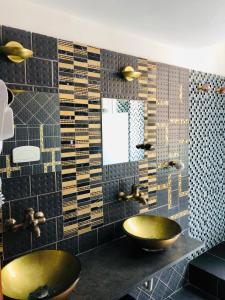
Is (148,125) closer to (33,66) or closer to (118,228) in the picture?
(118,228)

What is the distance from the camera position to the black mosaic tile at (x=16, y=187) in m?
1.34

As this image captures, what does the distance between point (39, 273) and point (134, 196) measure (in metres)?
0.83

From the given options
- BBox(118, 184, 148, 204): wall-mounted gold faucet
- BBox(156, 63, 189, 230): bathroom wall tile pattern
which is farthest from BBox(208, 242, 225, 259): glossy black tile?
BBox(118, 184, 148, 204): wall-mounted gold faucet

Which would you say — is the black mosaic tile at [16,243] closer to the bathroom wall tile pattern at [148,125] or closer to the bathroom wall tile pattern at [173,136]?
the bathroom wall tile pattern at [148,125]

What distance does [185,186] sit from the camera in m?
2.35

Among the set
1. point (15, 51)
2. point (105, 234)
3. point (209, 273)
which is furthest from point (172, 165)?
point (15, 51)

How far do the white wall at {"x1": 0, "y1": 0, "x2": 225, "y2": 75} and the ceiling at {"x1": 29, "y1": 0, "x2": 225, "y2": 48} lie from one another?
41 mm

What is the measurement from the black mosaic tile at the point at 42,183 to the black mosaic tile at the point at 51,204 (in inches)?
1.3

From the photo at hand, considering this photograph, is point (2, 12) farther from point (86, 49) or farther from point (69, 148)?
point (69, 148)

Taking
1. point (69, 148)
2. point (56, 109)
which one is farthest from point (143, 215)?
point (56, 109)

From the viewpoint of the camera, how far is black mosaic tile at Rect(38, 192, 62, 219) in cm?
148

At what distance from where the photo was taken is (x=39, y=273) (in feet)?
4.39

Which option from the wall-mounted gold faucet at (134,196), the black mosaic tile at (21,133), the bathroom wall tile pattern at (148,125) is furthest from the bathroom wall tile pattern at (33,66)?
the wall-mounted gold faucet at (134,196)

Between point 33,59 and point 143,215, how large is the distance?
4.36 feet
